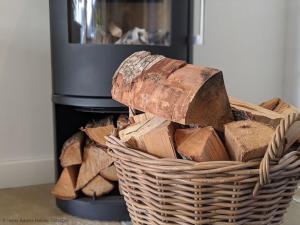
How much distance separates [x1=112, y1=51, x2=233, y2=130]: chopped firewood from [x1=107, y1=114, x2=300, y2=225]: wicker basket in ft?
0.38

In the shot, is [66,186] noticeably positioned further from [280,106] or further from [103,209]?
[280,106]

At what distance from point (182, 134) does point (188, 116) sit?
66 mm

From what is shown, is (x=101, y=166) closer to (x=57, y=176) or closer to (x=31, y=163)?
(x=57, y=176)

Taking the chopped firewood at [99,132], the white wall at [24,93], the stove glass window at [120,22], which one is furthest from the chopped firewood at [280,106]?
the white wall at [24,93]

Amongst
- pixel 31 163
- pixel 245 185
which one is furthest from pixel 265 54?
pixel 245 185

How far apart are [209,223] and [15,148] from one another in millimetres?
1129

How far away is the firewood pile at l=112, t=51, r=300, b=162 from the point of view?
75cm

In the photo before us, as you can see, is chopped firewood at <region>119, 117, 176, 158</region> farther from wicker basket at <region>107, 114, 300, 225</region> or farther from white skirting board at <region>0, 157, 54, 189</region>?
white skirting board at <region>0, 157, 54, 189</region>

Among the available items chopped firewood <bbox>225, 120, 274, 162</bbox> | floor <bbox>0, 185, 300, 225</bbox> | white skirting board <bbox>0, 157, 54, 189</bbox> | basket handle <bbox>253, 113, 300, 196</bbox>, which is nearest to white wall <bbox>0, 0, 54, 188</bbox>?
white skirting board <bbox>0, 157, 54, 189</bbox>

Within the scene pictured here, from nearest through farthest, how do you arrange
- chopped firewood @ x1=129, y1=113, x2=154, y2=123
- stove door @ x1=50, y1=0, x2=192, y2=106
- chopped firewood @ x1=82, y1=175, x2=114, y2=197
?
chopped firewood @ x1=129, y1=113, x2=154, y2=123 < stove door @ x1=50, y1=0, x2=192, y2=106 < chopped firewood @ x1=82, y1=175, x2=114, y2=197

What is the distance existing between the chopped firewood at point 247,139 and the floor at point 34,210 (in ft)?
2.20

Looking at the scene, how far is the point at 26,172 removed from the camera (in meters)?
1.65

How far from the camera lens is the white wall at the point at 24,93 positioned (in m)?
1.58

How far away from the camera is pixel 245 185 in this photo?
69cm
